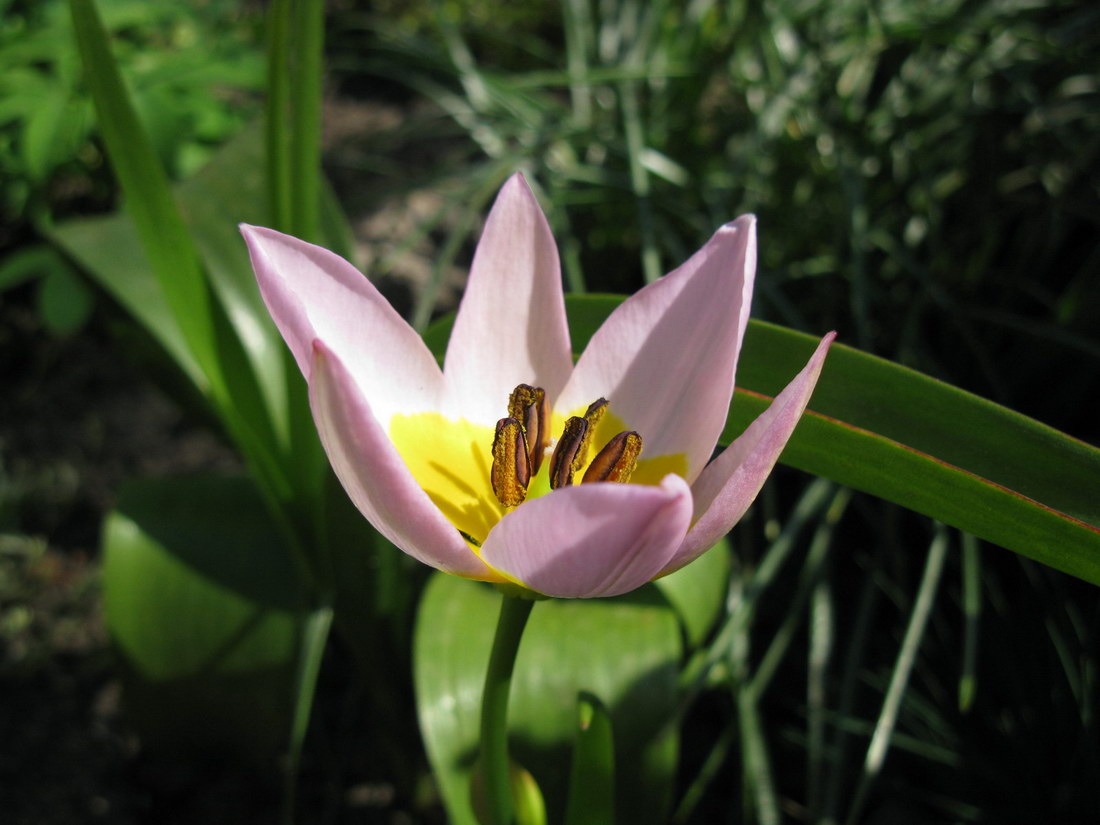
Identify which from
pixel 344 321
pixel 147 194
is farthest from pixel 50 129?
pixel 344 321

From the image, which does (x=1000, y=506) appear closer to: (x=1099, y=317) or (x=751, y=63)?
(x=1099, y=317)

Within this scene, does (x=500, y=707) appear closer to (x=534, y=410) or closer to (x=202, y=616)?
(x=534, y=410)

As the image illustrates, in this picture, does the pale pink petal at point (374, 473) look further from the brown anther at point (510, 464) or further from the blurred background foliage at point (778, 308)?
the blurred background foliage at point (778, 308)

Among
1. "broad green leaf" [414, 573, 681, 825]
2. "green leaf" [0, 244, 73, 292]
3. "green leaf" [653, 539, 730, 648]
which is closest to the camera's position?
"broad green leaf" [414, 573, 681, 825]

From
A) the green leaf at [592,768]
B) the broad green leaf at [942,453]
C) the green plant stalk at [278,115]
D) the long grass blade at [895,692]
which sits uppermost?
the green plant stalk at [278,115]

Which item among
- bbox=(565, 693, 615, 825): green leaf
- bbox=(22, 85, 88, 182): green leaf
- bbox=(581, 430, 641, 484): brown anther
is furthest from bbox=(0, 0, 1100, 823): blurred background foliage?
bbox=(581, 430, 641, 484): brown anther

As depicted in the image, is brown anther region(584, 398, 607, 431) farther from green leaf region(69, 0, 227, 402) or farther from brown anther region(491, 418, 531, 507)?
green leaf region(69, 0, 227, 402)

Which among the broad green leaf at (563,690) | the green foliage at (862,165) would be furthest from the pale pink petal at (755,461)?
the green foliage at (862,165)
